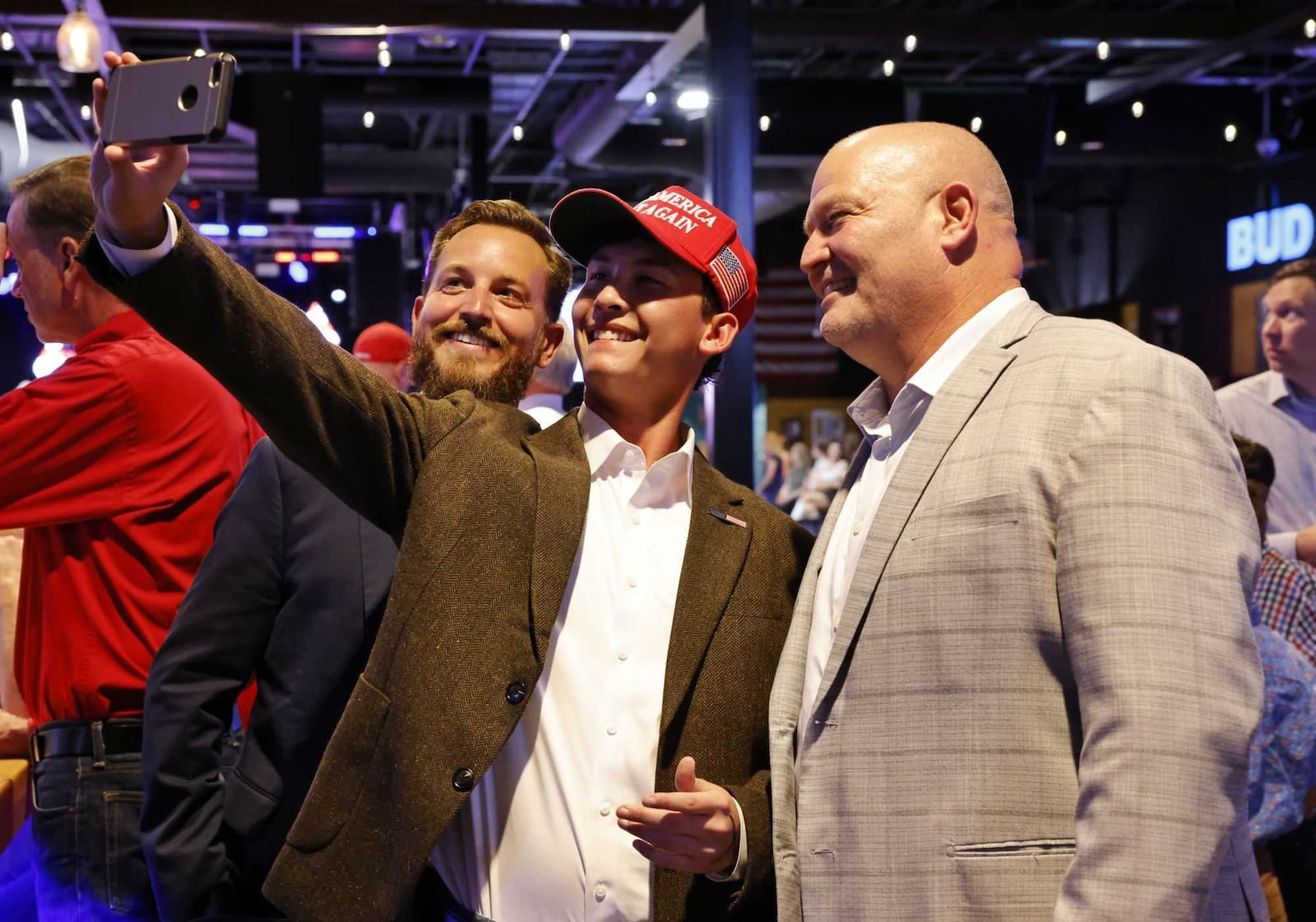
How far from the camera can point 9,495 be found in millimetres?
2307

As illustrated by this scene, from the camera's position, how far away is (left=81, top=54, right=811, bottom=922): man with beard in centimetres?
161

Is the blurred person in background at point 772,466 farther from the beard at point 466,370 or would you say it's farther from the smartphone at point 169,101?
the smartphone at point 169,101

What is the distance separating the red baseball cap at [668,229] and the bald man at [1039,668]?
1.68 feet

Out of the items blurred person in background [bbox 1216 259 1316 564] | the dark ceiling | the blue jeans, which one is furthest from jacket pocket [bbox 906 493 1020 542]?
the dark ceiling

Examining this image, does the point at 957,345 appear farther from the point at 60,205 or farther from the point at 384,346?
the point at 384,346

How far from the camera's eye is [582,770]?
1.79 metres

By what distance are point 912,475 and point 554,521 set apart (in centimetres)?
51

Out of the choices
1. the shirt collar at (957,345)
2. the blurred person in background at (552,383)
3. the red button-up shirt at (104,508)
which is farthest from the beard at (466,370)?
the blurred person in background at (552,383)

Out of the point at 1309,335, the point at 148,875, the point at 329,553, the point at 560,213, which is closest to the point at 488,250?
the point at 560,213

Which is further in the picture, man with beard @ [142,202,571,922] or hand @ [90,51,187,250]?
man with beard @ [142,202,571,922]

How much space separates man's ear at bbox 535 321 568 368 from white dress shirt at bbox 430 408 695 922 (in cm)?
57

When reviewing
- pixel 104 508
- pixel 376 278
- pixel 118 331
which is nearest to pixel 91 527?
pixel 104 508

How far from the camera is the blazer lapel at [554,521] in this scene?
5.78 feet

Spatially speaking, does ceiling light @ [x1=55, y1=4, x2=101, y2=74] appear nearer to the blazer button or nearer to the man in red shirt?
the man in red shirt
